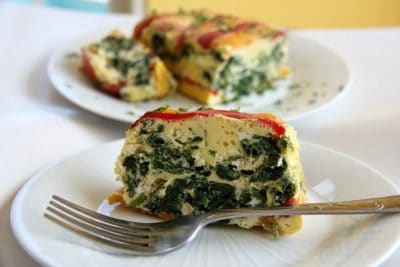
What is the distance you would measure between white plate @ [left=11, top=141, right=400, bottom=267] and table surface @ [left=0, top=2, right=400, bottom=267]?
0.29 feet

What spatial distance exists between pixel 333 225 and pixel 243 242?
0.64 feet

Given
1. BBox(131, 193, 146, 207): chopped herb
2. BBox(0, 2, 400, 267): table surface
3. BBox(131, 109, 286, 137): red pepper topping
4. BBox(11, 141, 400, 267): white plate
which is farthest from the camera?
BBox(0, 2, 400, 267): table surface

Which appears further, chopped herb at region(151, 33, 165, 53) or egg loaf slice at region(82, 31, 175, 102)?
chopped herb at region(151, 33, 165, 53)

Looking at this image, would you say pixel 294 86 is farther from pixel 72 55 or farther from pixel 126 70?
pixel 72 55

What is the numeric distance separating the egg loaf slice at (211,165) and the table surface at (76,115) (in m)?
0.27

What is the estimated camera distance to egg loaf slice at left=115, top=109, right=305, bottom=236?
1305 mm

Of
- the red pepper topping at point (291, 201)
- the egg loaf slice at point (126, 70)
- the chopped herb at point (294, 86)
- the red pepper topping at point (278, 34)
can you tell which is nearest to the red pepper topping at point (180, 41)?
the egg loaf slice at point (126, 70)

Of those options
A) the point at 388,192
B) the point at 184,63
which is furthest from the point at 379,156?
the point at 184,63

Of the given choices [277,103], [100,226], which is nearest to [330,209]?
[100,226]

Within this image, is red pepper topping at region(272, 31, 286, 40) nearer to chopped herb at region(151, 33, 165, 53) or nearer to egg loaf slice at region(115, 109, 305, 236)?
chopped herb at region(151, 33, 165, 53)

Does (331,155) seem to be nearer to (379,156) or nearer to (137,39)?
(379,156)

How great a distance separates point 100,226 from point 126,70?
3.47 feet

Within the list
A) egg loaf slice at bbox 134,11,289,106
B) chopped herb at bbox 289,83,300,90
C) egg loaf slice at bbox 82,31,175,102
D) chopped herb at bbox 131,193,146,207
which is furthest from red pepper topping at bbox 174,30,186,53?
chopped herb at bbox 131,193,146,207

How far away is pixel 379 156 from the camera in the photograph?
167 centimetres
